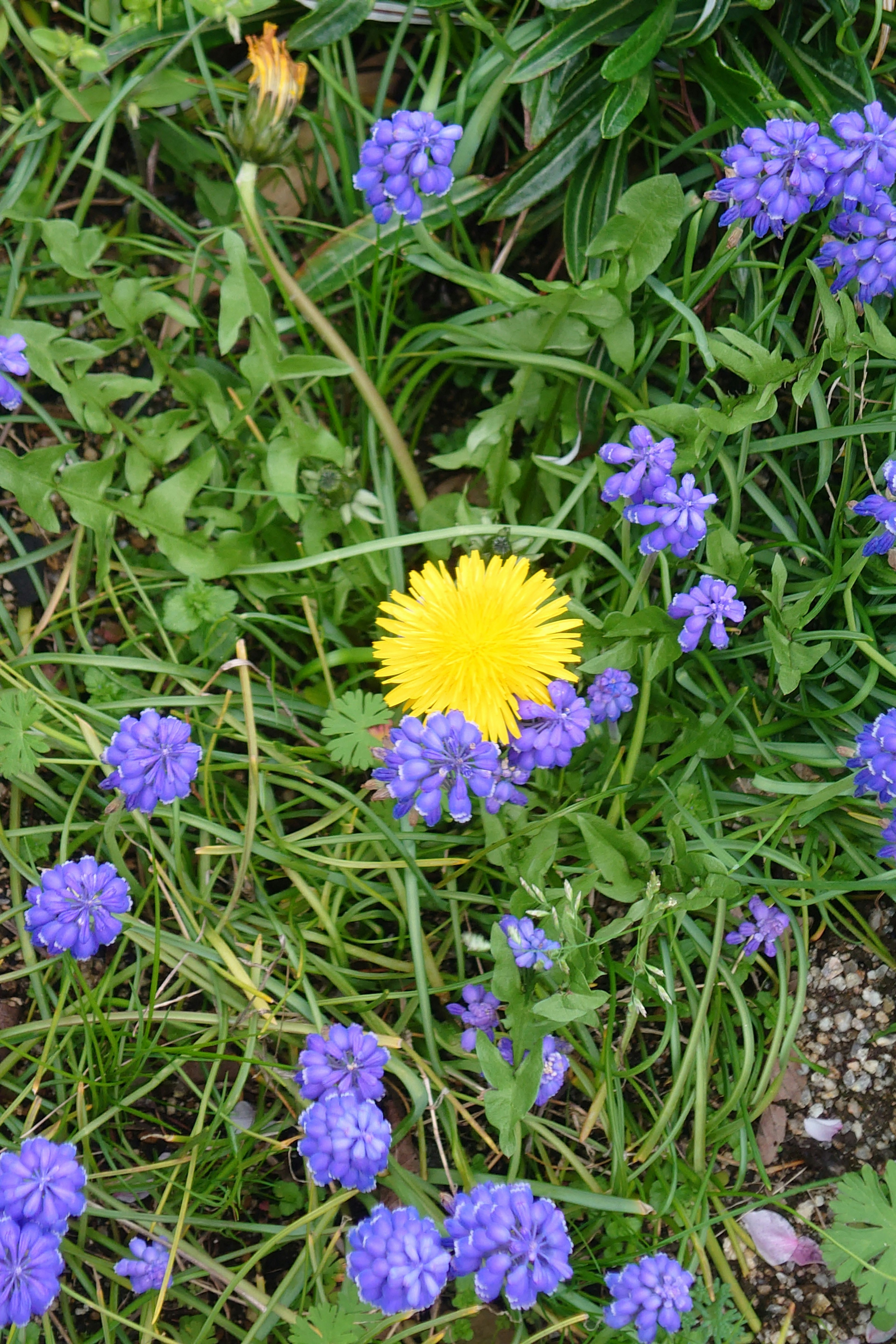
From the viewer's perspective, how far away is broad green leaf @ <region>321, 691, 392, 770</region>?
1710 millimetres

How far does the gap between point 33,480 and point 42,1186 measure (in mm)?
1202

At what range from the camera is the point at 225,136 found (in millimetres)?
1988

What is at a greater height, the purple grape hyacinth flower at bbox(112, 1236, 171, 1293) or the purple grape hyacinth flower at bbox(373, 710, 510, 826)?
the purple grape hyacinth flower at bbox(373, 710, 510, 826)

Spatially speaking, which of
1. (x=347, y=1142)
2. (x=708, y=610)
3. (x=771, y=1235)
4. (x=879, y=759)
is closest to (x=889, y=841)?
(x=879, y=759)

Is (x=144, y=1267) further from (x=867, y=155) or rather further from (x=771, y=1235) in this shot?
(x=867, y=155)

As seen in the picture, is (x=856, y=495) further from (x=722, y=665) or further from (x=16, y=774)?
(x=16, y=774)

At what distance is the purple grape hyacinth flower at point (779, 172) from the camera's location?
4.89 feet

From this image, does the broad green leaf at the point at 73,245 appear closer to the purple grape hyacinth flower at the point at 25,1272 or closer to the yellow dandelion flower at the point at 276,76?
the yellow dandelion flower at the point at 276,76

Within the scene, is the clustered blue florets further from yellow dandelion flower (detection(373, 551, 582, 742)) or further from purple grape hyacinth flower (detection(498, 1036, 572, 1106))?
yellow dandelion flower (detection(373, 551, 582, 742))

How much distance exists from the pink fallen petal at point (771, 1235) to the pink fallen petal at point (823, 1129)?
139mm

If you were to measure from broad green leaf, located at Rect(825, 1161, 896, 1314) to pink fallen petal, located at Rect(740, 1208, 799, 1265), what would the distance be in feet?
0.51

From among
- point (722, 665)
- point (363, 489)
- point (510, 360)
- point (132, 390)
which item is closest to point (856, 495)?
point (722, 665)

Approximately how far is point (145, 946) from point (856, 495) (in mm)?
1432

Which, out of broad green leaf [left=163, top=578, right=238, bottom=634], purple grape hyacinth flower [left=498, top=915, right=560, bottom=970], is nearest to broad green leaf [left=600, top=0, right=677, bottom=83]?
broad green leaf [left=163, top=578, right=238, bottom=634]
